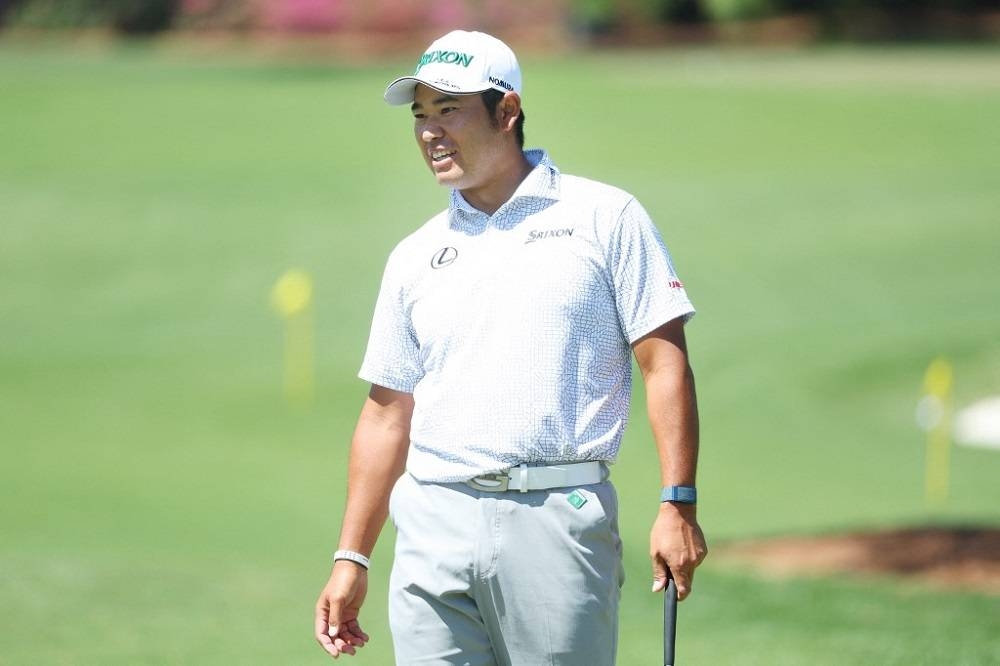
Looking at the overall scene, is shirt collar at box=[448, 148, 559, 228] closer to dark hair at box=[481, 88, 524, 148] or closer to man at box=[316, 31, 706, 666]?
man at box=[316, 31, 706, 666]

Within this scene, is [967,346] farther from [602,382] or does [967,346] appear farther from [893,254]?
[602,382]

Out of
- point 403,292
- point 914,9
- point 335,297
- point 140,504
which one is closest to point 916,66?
point 914,9

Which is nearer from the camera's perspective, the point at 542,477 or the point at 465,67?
the point at 542,477

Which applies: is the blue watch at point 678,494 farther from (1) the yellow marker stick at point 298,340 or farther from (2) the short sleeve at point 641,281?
(1) the yellow marker stick at point 298,340

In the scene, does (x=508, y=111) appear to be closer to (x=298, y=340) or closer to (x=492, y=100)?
(x=492, y=100)

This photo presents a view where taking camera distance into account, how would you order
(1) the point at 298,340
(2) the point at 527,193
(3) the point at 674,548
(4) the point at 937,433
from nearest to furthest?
(3) the point at 674,548
(2) the point at 527,193
(4) the point at 937,433
(1) the point at 298,340

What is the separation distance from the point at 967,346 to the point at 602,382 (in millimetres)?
12441

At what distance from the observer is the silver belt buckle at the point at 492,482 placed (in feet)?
12.8

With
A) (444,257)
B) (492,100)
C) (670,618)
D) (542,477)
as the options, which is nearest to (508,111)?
(492,100)

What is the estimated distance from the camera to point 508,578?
12.8 feet

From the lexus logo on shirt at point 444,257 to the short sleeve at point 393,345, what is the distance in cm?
13

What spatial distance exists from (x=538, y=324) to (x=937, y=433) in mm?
10374

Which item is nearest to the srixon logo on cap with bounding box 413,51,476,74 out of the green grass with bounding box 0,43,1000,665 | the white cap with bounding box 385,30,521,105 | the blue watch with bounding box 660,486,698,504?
the white cap with bounding box 385,30,521,105

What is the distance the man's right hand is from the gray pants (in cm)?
21
